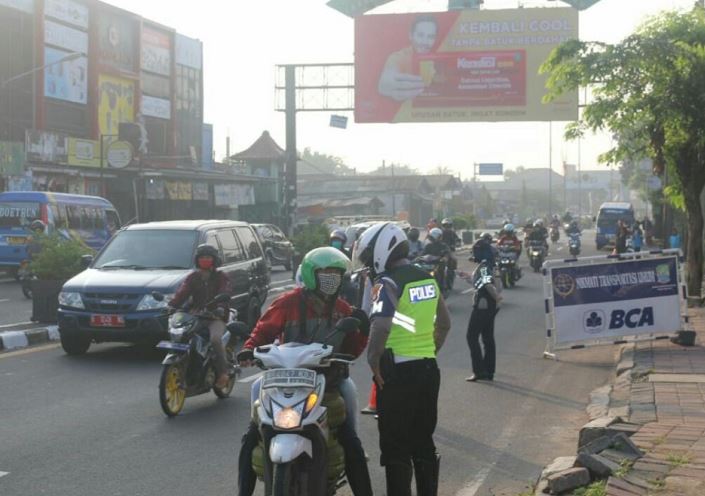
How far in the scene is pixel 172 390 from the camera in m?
9.14

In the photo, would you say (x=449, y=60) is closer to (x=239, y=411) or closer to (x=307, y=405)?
(x=239, y=411)

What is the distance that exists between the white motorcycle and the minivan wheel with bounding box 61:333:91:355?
26.1ft

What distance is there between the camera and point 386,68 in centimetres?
3772

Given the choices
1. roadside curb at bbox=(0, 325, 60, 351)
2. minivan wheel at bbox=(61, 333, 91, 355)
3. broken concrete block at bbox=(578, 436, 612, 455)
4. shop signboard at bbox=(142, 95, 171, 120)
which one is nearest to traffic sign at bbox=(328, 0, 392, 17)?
shop signboard at bbox=(142, 95, 171, 120)

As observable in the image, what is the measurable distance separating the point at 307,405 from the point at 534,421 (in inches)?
179

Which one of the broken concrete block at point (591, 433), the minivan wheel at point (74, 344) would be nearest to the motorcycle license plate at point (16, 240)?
the minivan wheel at point (74, 344)

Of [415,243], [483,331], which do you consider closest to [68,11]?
[415,243]

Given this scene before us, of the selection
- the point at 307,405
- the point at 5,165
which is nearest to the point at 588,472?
the point at 307,405

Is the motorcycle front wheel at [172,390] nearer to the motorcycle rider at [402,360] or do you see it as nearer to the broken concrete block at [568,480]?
the motorcycle rider at [402,360]

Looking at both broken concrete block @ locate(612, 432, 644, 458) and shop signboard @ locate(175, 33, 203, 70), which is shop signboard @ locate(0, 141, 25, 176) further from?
broken concrete block @ locate(612, 432, 644, 458)

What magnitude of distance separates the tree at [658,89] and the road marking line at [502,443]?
291 inches

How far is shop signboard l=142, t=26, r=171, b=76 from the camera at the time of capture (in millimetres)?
50625

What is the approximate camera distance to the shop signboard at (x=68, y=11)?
43.1m

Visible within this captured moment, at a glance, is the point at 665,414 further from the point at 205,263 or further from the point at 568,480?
the point at 205,263
